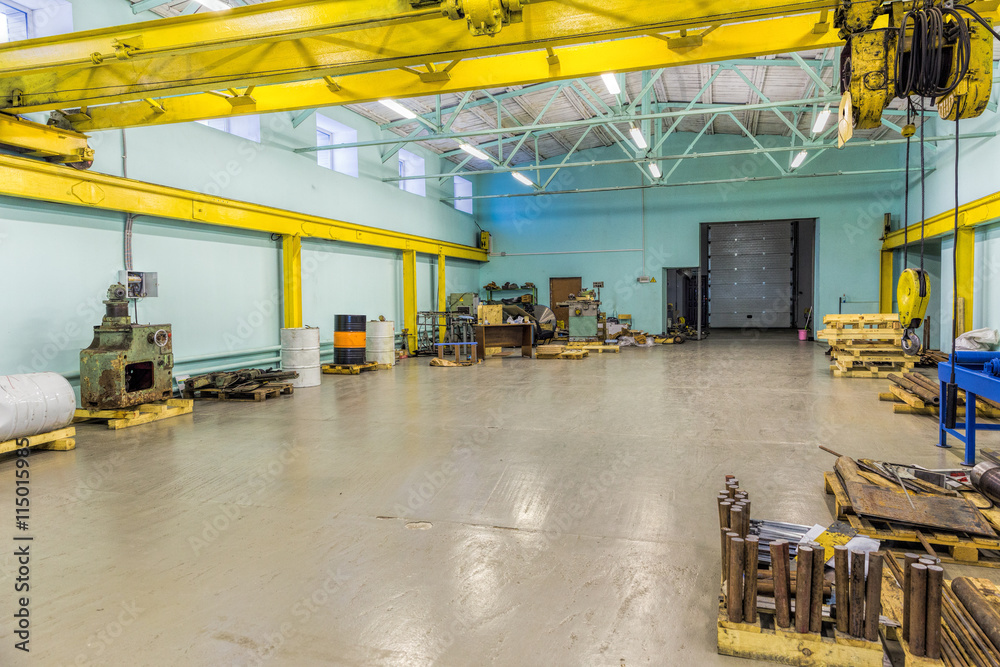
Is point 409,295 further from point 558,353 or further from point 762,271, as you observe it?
point 762,271

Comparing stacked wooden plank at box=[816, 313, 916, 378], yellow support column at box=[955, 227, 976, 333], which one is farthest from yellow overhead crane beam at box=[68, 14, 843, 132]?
yellow support column at box=[955, 227, 976, 333]

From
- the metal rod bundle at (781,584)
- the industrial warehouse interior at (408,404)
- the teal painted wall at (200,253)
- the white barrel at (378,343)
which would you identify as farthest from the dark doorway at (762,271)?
the metal rod bundle at (781,584)

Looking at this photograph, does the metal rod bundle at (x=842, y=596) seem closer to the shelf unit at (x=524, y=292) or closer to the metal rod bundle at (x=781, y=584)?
the metal rod bundle at (x=781, y=584)

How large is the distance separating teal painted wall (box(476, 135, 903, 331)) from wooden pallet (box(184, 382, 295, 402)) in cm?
1233

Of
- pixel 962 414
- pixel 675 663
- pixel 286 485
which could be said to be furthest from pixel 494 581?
pixel 962 414

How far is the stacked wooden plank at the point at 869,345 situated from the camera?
9578 mm

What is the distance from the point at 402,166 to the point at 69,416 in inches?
457

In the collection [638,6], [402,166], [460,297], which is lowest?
[460,297]

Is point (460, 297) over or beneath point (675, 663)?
over

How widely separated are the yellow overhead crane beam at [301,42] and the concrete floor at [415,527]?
3.47 meters

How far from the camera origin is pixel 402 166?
51.5 ft

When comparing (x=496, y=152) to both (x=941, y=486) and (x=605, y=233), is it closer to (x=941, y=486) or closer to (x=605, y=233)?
(x=605, y=233)

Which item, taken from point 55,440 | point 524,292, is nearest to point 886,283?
point 524,292

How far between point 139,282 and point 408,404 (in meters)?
4.15
